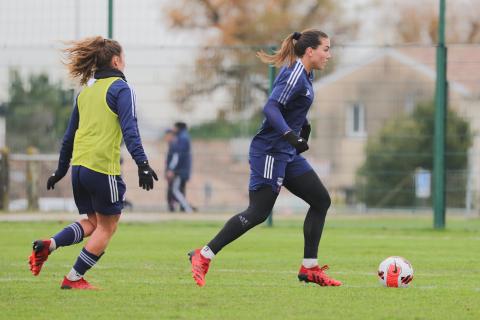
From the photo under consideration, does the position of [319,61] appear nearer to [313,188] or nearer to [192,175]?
[313,188]

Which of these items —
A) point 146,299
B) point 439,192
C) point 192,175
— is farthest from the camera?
point 192,175

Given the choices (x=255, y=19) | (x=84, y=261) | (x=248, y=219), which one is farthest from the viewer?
(x=255, y=19)

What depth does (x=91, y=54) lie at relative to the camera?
27.7 feet

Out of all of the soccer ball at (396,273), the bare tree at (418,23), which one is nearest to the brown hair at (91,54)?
the soccer ball at (396,273)

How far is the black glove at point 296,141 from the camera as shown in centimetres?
839

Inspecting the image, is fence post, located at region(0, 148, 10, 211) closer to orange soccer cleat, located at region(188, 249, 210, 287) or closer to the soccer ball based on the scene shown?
orange soccer cleat, located at region(188, 249, 210, 287)

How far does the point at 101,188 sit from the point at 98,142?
328mm

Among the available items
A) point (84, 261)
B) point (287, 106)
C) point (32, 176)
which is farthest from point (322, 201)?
point (32, 176)

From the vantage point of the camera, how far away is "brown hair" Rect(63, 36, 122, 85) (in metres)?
8.45

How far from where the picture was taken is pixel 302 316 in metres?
6.92

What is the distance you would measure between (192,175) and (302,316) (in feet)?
37.4

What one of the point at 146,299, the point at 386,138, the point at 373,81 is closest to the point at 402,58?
the point at 386,138

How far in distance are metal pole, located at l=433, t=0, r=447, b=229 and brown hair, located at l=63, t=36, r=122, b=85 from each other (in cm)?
880

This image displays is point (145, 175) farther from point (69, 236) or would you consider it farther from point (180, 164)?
point (180, 164)
